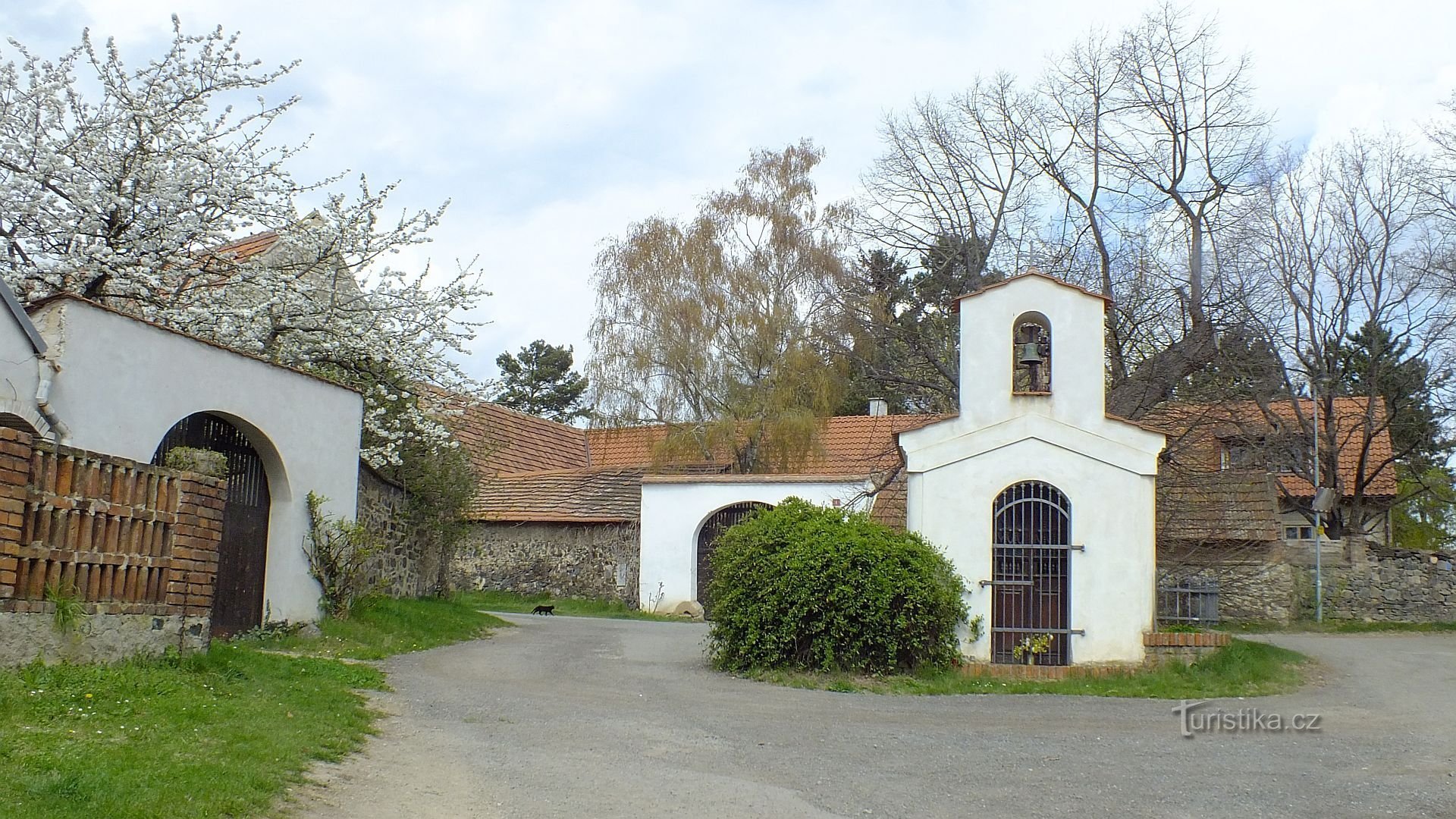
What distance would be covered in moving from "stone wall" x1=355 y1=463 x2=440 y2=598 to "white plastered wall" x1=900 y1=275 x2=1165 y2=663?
700cm

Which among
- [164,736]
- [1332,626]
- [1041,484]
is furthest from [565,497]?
[164,736]

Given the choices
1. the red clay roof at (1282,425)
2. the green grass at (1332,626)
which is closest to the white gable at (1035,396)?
the red clay roof at (1282,425)

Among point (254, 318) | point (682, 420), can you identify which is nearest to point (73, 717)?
point (254, 318)

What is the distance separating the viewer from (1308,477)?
28.5 metres

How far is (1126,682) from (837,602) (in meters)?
3.17

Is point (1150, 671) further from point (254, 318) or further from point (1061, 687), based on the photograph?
point (254, 318)

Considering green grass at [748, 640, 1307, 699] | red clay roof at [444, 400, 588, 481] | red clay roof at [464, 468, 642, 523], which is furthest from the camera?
red clay roof at [444, 400, 588, 481]

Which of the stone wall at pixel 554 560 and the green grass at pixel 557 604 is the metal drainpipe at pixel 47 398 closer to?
the green grass at pixel 557 604

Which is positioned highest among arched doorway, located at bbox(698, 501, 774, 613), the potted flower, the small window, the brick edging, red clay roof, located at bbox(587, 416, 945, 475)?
red clay roof, located at bbox(587, 416, 945, 475)

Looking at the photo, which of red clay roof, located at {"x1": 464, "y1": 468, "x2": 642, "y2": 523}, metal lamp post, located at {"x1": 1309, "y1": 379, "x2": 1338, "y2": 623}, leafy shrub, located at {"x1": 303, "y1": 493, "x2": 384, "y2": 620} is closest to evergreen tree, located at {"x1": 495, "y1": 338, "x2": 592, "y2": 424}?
red clay roof, located at {"x1": 464, "y1": 468, "x2": 642, "y2": 523}

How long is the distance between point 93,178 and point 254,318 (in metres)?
2.39

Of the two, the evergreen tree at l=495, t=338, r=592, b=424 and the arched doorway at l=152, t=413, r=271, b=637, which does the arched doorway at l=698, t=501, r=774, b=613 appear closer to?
the arched doorway at l=152, t=413, r=271, b=637

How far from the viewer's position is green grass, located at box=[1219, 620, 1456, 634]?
2333 centimetres

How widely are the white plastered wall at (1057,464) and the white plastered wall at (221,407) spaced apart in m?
6.54
